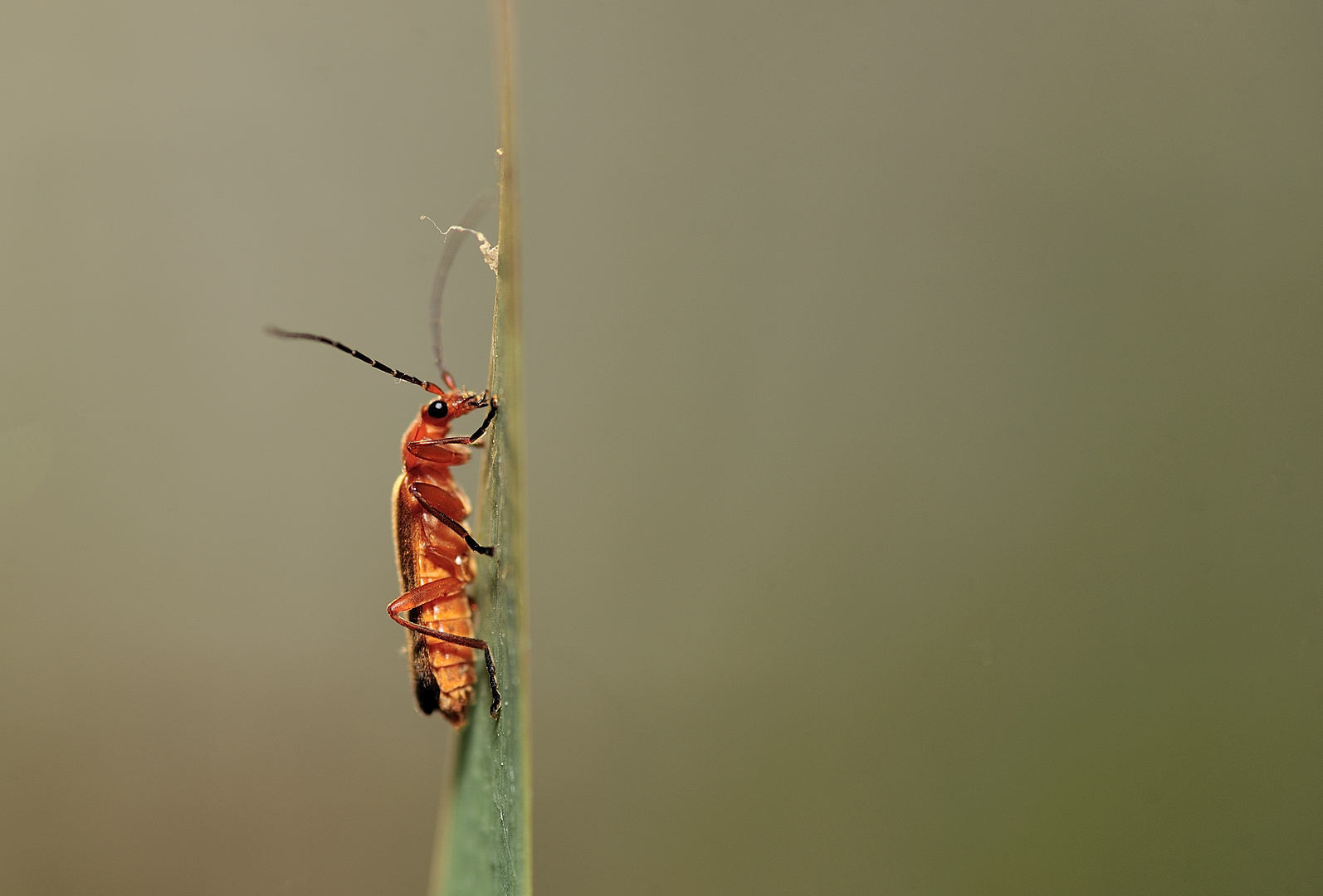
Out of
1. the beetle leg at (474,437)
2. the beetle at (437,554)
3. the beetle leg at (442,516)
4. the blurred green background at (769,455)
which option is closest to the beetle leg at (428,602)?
the beetle at (437,554)

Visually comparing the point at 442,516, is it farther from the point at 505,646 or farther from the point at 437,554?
the point at 505,646

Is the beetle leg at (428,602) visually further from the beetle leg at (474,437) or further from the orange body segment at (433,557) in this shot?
the beetle leg at (474,437)

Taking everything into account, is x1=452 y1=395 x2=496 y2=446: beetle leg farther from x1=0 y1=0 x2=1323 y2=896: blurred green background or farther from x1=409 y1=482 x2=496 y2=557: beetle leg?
x1=0 y1=0 x2=1323 y2=896: blurred green background

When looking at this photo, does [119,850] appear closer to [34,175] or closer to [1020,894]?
[34,175]

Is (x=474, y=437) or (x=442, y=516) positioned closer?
(x=474, y=437)

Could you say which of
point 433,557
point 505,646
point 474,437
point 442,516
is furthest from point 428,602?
point 505,646

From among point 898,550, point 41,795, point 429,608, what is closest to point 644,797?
point 898,550

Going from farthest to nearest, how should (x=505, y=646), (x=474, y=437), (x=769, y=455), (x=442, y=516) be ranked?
(x=769, y=455)
(x=442, y=516)
(x=474, y=437)
(x=505, y=646)

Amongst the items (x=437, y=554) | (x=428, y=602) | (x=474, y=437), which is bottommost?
(x=428, y=602)
